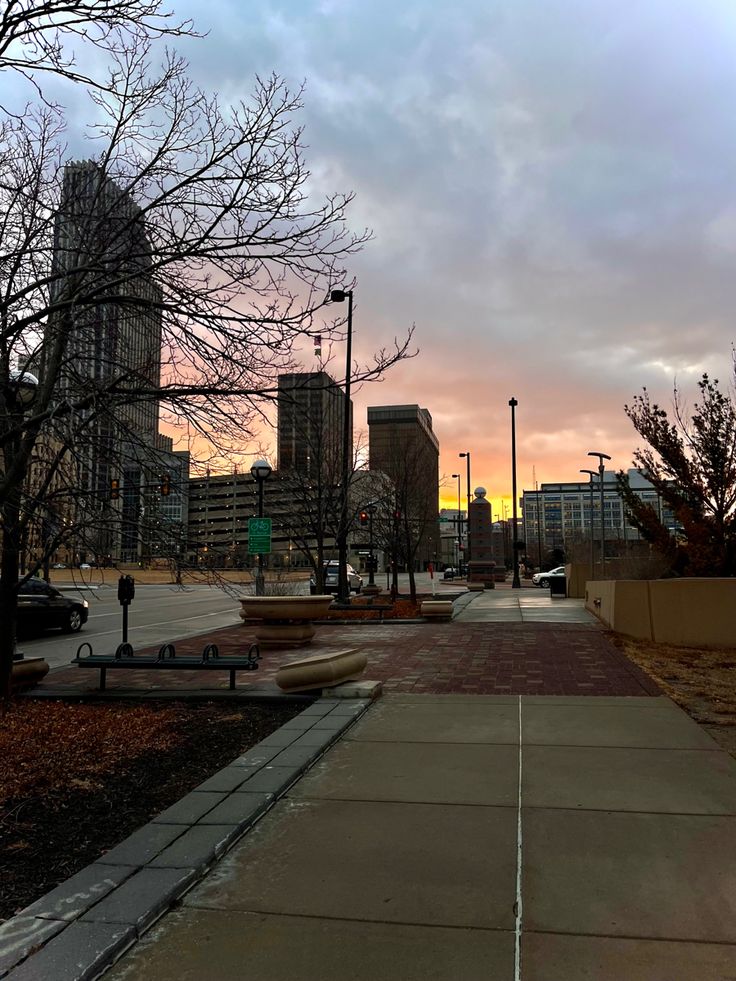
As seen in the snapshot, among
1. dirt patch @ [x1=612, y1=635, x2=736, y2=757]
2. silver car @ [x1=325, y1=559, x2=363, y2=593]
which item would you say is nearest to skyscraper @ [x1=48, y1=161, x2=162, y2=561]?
dirt patch @ [x1=612, y1=635, x2=736, y2=757]

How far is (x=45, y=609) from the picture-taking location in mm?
18438

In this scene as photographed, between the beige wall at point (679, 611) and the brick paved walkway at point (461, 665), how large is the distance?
78 centimetres

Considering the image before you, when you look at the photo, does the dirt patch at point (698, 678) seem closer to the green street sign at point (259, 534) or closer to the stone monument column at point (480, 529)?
the green street sign at point (259, 534)

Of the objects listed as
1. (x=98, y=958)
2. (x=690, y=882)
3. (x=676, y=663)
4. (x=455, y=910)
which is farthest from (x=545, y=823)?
(x=676, y=663)

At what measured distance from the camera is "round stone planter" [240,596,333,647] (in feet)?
44.6

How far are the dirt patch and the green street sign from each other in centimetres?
894

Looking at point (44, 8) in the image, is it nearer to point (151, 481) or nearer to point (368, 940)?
point (151, 481)

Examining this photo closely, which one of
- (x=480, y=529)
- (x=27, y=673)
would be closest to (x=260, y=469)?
(x=27, y=673)

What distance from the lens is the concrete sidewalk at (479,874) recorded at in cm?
295

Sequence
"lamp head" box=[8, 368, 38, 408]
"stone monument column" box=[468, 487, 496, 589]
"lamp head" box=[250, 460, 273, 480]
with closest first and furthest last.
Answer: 1. "lamp head" box=[8, 368, 38, 408]
2. "lamp head" box=[250, 460, 273, 480]
3. "stone monument column" box=[468, 487, 496, 589]

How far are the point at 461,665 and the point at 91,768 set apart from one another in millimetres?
6275

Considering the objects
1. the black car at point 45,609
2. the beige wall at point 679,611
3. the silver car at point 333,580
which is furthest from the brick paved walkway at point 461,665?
the silver car at point 333,580

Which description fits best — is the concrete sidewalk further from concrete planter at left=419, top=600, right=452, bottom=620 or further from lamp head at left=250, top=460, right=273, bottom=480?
lamp head at left=250, top=460, right=273, bottom=480

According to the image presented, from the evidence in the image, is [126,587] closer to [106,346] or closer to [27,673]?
[27,673]
